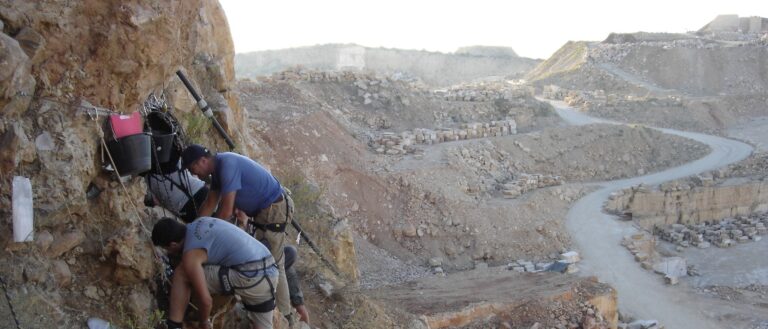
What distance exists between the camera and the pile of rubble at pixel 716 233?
1986 cm

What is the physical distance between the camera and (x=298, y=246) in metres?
8.24

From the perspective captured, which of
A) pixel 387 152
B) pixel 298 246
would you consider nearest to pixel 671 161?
pixel 387 152

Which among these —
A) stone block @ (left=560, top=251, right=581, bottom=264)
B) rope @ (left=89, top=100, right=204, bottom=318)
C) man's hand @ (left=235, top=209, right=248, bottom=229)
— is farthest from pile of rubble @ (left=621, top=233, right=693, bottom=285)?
rope @ (left=89, top=100, right=204, bottom=318)

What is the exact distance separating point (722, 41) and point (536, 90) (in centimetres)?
1648

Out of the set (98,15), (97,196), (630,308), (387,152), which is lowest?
(630,308)

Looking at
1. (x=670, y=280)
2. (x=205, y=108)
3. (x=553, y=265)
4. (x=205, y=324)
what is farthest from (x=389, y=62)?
(x=205, y=324)

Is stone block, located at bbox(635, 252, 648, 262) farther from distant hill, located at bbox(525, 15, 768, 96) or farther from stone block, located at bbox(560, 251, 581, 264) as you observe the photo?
distant hill, located at bbox(525, 15, 768, 96)

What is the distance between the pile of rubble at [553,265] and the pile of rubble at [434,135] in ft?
16.1

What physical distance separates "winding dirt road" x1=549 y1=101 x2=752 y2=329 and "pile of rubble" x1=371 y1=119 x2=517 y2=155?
3.91 metres

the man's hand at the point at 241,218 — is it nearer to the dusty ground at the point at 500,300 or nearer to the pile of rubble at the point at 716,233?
the dusty ground at the point at 500,300

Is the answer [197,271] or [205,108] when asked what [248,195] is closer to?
[197,271]

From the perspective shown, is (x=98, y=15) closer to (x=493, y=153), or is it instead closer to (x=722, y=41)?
(x=493, y=153)

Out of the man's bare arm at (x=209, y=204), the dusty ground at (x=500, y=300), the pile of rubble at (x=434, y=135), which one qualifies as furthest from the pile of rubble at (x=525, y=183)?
the man's bare arm at (x=209, y=204)

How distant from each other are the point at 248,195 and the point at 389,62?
45181mm
